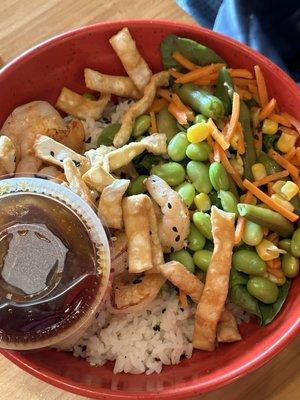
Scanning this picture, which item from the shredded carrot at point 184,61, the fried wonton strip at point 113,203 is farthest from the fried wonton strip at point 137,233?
the shredded carrot at point 184,61

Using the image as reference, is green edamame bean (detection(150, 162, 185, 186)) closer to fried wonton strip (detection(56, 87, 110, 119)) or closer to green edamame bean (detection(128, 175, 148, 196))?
green edamame bean (detection(128, 175, 148, 196))

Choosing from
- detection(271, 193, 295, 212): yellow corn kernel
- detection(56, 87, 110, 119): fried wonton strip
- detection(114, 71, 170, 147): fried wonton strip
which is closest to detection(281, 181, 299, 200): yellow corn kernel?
detection(271, 193, 295, 212): yellow corn kernel

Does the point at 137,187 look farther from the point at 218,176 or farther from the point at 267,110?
the point at 267,110

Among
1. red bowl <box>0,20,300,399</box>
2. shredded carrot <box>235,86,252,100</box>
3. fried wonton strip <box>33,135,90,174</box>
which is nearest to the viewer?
red bowl <box>0,20,300,399</box>

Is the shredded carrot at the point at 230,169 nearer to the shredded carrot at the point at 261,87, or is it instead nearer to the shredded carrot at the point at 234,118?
the shredded carrot at the point at 234,118

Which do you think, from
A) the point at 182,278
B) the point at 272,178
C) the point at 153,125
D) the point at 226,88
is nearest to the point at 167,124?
the point at 153,125

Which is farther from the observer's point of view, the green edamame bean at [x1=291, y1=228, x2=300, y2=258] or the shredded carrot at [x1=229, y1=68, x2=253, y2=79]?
the shredded carrot at [x1=229, y1=68, x2=253, y2=79]

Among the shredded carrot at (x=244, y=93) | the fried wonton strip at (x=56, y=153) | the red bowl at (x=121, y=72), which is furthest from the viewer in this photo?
the shredded carrot at (x=244, y=93)
